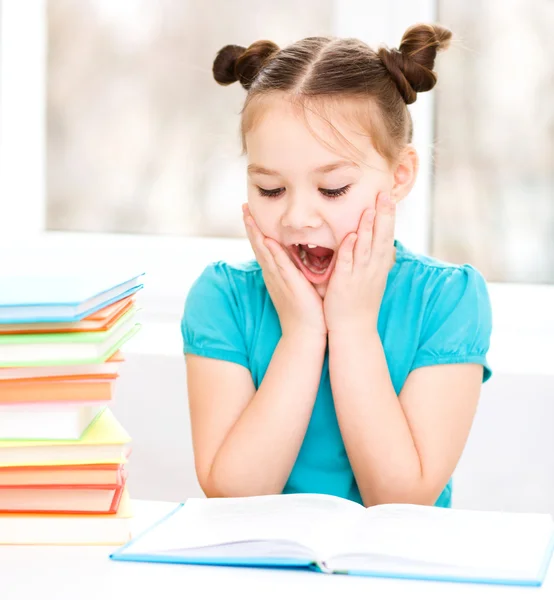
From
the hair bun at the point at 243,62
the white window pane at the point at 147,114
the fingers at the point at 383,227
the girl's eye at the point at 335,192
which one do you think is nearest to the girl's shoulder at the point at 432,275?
the fingers at the point at 383,227

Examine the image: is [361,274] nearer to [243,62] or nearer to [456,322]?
[456,322]

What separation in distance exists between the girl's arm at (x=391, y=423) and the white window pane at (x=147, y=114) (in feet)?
3.47

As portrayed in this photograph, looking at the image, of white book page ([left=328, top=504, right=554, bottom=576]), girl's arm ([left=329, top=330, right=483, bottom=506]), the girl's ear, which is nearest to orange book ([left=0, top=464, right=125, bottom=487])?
white book page ([left=328, top=504, right=554, bottom=576])

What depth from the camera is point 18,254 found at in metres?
2.27

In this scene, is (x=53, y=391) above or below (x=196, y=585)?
above

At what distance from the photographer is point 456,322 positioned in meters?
1.28

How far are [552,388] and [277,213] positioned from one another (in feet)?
2.28

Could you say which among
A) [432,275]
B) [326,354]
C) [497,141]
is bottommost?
[326,354]

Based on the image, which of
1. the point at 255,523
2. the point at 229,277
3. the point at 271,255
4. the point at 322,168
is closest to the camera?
the point at 255,523

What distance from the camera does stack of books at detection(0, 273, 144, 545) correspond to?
36.2 inches

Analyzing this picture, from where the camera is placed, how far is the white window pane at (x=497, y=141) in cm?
200

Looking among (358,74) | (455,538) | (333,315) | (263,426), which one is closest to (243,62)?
(358,74)

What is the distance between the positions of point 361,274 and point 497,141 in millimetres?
943

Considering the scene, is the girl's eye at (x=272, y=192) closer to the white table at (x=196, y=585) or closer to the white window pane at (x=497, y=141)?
the white table at (x=196, y=585)
